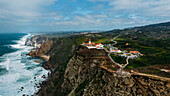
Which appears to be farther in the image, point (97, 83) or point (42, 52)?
point (42, 52)

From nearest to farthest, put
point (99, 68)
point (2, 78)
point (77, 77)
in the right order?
point (99, 68) < point (77, 77) < point (2, 78)

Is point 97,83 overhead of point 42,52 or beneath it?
overhead

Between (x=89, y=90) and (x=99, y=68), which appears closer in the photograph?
(x=89, y=90)

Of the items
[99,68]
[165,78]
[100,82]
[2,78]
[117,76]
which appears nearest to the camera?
[165,78]

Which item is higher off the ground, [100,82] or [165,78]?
[165,78]

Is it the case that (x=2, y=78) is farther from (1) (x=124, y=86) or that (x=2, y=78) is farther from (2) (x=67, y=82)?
(1) (x=124, y=86)

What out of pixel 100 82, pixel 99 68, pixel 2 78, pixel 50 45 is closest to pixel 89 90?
pixel 100 82

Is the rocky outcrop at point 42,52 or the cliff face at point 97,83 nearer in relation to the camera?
the cliff face at point 97,83

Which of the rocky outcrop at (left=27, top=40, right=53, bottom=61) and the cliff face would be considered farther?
the rocky outcrop at (left=27, top=40, right=53, bottom=61)
